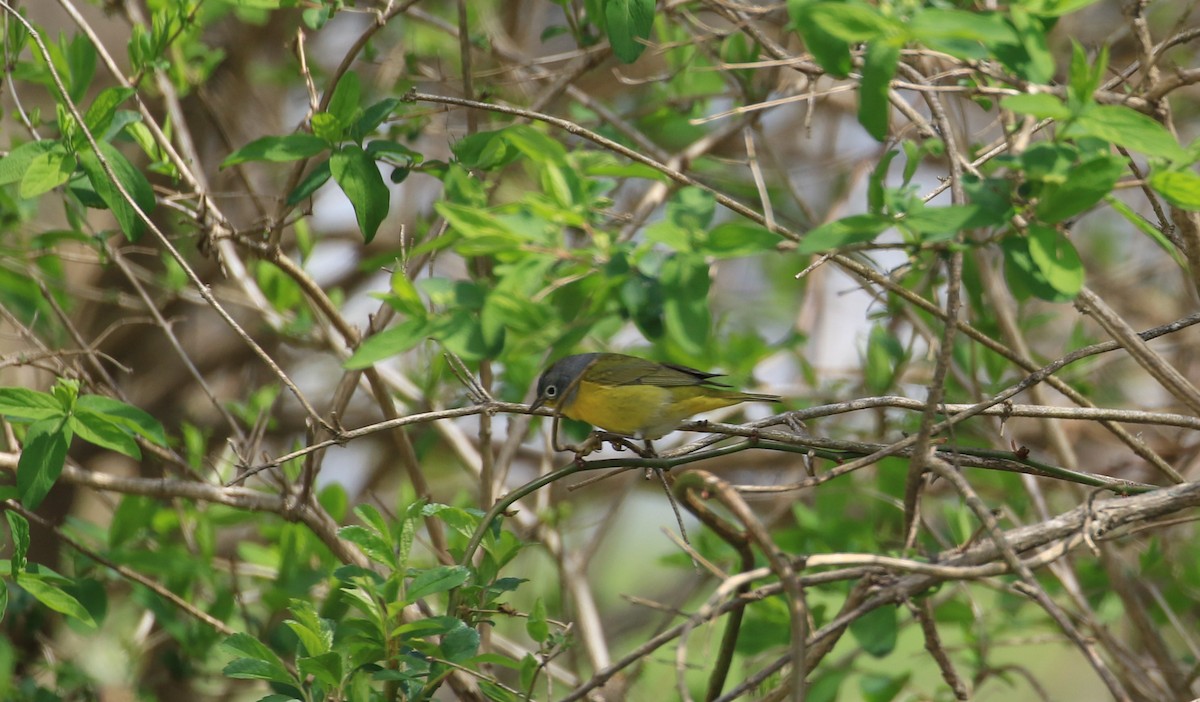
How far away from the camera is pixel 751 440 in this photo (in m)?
2.32

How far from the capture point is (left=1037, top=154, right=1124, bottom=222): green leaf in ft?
5.01

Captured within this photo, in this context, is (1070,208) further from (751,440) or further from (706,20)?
(706,20)

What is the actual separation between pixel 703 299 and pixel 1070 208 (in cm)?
54

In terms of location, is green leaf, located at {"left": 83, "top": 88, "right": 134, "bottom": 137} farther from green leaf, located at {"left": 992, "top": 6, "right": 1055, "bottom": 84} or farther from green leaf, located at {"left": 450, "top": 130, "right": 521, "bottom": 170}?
green leaf, located at {"left": 992, "top": 6, "right": 1055, "bottom": 84}

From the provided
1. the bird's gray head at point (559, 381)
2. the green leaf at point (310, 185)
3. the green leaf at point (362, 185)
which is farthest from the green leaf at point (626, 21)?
the bird's gray head at point (559, 381)

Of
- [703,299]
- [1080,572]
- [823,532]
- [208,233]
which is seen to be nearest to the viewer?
[703,299]

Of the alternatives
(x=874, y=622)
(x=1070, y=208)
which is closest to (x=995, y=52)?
(x=1070, y=208)

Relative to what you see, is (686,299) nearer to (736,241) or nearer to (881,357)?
(736,241)

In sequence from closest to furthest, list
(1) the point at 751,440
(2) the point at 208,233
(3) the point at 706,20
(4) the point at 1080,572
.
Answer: (1) the point at 751,440
(2) the point at 208,233
(4) the point at 1080,572
(3) the point at 706,20

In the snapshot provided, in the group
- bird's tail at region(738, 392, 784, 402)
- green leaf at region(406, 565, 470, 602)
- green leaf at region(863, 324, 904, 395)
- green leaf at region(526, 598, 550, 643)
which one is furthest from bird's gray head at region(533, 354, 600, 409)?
green leaf at region(863, 324, 904, 395)

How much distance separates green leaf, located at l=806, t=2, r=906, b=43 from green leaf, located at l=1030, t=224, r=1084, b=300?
0.36 meters

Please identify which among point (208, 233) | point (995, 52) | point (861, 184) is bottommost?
point (861, 184)

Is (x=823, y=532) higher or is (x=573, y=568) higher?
(x=823, y=532)

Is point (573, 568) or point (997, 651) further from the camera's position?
point (997, 651)
